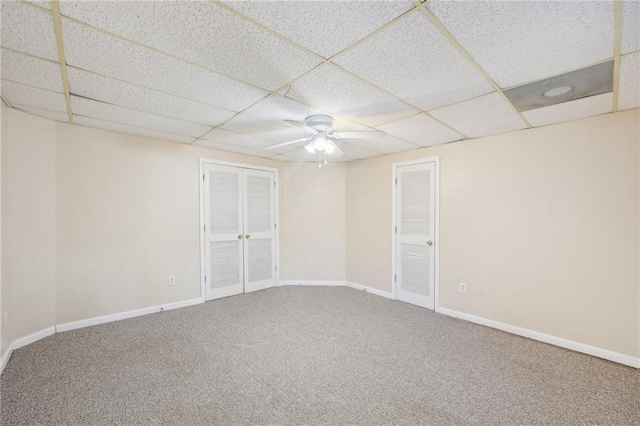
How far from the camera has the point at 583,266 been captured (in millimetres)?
2602

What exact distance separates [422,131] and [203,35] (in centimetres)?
239

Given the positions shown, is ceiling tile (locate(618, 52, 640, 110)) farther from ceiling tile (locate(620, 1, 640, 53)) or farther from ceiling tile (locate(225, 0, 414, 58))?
ceiling tile (locate(225, 0, 414, 58))

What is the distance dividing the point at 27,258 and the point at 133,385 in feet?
5.88

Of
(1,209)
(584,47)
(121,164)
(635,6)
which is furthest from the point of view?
(121,164)

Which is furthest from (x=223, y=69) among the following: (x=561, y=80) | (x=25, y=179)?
(x=25, y=179)

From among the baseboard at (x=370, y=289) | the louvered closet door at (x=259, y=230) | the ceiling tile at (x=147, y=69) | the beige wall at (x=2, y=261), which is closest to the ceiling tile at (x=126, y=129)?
the beige wall at (x=2, y=261)

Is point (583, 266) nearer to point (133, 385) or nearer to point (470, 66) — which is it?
point (470, 66)

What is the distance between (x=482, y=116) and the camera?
2.56 m

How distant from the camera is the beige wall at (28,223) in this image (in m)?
2.51

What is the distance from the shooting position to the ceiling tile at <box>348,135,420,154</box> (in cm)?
342

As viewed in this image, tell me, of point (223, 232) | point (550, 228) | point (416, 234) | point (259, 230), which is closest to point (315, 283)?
point (259, 230)

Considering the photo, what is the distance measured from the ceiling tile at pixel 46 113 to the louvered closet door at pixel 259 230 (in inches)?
85.8

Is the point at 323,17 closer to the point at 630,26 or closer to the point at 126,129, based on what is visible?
the point at 630,26

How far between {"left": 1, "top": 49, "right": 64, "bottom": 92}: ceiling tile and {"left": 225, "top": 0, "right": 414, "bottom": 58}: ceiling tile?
1.40 metres
